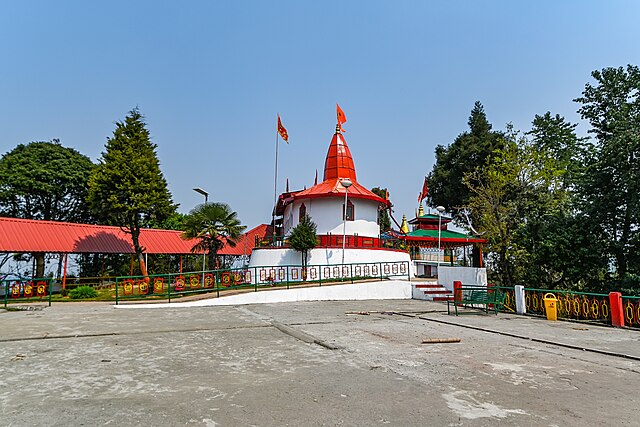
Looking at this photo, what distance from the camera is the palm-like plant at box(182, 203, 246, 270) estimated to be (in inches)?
866

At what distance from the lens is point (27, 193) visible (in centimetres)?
3497

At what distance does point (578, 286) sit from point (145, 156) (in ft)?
79.0

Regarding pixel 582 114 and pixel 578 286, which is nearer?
pixel 578 286

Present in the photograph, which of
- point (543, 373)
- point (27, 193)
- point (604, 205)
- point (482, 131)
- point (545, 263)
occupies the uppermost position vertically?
point (482, 131)

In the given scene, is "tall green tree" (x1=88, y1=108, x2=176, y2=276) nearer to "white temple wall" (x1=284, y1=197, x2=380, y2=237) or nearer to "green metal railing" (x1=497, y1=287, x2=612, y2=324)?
"white temple wall" (x1=284, y1=197, x2=380, y2=237)

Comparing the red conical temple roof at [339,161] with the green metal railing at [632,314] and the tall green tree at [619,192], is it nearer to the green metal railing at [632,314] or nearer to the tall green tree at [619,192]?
the tall green tree at [619,192]

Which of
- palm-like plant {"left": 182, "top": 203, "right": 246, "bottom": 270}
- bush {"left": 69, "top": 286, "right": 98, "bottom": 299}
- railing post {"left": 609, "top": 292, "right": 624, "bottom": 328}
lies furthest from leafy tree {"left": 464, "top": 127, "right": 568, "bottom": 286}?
bush {"left": 69, "top": 286, "right": 98, "bottom": 299}

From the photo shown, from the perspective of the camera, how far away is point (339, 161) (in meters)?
30.2

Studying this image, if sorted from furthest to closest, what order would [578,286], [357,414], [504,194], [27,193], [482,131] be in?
1. [482,131]
2. [27,193]
3. [504,194]
4. [578,286]
5. [357,414]

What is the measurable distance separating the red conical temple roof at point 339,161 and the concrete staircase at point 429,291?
11.1 meters

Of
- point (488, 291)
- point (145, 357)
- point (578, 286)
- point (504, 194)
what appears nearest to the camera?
point (145, 357)

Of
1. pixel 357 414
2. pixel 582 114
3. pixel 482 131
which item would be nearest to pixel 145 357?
pixel 357 414

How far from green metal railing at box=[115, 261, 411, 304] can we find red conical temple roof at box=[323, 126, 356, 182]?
8441mm

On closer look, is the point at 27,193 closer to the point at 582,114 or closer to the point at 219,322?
the point at 219,322
